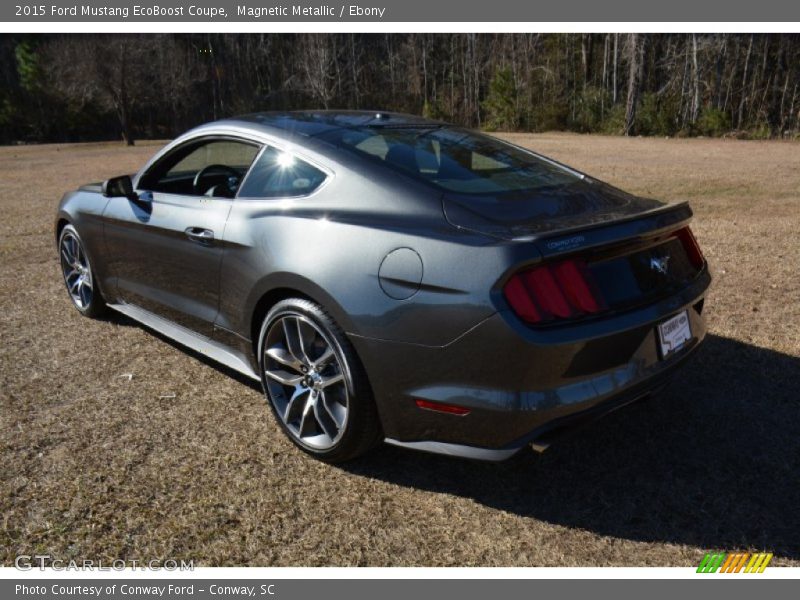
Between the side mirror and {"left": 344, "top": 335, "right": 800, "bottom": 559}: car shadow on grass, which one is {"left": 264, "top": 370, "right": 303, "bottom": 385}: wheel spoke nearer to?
{"left": 344, "top": 335, "right": 800, "bottom": 559}: car shadow on grass

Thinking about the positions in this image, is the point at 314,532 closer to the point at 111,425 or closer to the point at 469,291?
the point at 469,291

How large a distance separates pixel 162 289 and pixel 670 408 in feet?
9.96

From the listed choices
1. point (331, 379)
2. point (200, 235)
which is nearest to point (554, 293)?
point (331, 379)

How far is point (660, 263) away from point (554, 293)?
27.8 inches

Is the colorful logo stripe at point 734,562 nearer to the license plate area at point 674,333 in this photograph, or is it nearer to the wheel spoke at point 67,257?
the license plate area at point 674,333

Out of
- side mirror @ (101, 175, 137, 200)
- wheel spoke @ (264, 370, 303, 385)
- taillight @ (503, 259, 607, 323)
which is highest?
side mirror @ (101, 175, 137, 200)

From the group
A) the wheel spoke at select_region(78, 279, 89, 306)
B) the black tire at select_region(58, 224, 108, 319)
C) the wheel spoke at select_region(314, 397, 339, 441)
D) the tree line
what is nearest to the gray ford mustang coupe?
the wheel spoke at select_region(314, 397, 339, 441)

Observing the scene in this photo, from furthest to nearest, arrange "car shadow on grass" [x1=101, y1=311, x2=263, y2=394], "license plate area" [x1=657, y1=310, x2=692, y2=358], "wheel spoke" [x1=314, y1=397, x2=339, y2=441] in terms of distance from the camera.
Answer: "car shadow on grass" [x1=101, y1=311, x2=263, y2=394], "wheel spoke" [x1=314, y1=397, x2=339, y2=441], "license plate area" [x1=657, y1=310, x2=692, y2=358]

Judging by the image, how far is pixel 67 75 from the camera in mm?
37719

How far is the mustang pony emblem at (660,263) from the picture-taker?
2793 millimetres

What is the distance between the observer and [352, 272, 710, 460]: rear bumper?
2.39 meters

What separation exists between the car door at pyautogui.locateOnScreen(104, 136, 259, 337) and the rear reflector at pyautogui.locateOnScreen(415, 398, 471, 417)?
4.76 feet

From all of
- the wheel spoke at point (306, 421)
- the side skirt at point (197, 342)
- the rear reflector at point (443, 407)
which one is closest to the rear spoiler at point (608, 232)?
the rear reflector at point (443, 407)

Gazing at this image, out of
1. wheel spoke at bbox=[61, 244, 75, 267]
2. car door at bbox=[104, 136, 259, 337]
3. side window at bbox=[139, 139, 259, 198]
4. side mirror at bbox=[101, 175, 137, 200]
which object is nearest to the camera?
car door at bbox=[104, 136, 259, 337]
